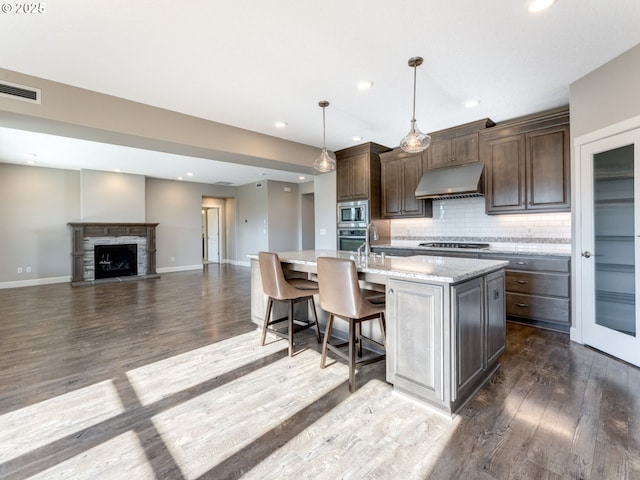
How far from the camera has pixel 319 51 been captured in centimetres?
253

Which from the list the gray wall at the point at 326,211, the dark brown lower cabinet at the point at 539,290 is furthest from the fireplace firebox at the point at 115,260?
the dark brown lower cabinet at the point at 539,290

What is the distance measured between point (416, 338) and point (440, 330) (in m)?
0.19

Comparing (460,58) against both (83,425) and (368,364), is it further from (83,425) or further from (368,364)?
(83,425)

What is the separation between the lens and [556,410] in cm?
193

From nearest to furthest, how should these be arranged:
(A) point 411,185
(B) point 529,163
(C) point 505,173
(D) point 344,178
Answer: (B) point 529,163
(C) point 505,173
(A) point 411,185
(D) point 344,178

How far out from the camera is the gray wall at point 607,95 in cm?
252

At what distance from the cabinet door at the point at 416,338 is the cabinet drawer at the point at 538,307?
2.43m

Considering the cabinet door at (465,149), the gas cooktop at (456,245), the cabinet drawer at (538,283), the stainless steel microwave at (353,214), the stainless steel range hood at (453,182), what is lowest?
the cabinet drawer at (538,283)

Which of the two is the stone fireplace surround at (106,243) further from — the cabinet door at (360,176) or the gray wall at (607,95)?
the gray wall at (607,95)

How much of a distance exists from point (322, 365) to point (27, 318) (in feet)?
14.4

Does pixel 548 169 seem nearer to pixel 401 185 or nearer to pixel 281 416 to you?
pixel 401 185

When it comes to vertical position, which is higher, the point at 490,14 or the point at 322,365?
the point at 490,14

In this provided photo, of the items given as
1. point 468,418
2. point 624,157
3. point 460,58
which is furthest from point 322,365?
point 624,157

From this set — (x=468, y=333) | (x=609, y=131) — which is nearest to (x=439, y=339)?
(x=468, y=333)
